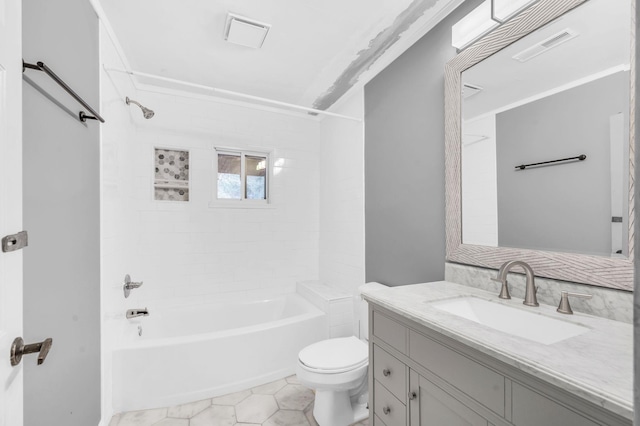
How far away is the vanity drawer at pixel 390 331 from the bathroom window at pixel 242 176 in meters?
2.21

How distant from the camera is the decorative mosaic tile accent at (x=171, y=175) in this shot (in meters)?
2.76

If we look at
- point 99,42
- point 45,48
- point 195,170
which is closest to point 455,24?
point 45,48

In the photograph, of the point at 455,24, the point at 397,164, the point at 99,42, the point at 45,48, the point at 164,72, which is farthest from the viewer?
the point at 164,72

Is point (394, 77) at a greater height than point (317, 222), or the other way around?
point (394, 77)

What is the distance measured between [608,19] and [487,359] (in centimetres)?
131

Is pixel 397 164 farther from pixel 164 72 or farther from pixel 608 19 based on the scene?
pixel 164 72

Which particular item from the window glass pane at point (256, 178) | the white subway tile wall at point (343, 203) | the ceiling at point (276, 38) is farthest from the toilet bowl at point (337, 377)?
the ceiling at point (276, 38)

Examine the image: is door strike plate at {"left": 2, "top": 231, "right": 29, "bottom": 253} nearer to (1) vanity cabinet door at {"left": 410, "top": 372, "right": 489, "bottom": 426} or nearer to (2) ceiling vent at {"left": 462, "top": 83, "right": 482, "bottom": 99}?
(1) vanity cabinet door at {"left": 410, "top": 372, "right": 489, "bottom": 426}

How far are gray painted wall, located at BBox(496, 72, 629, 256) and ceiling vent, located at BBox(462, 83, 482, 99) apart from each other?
21 centimetres

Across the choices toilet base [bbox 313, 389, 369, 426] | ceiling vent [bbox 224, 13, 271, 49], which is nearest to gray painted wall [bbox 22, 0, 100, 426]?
ceiling vent [bbox 224, 13, 271, 49]

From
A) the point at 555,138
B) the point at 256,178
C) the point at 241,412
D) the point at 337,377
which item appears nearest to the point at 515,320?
the point at 555,138

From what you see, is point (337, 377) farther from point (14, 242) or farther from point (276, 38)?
point (276, 38)

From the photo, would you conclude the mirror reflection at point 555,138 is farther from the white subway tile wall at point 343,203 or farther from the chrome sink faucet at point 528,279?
the white subway tile wall at point 343,203

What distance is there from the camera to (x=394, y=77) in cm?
213
